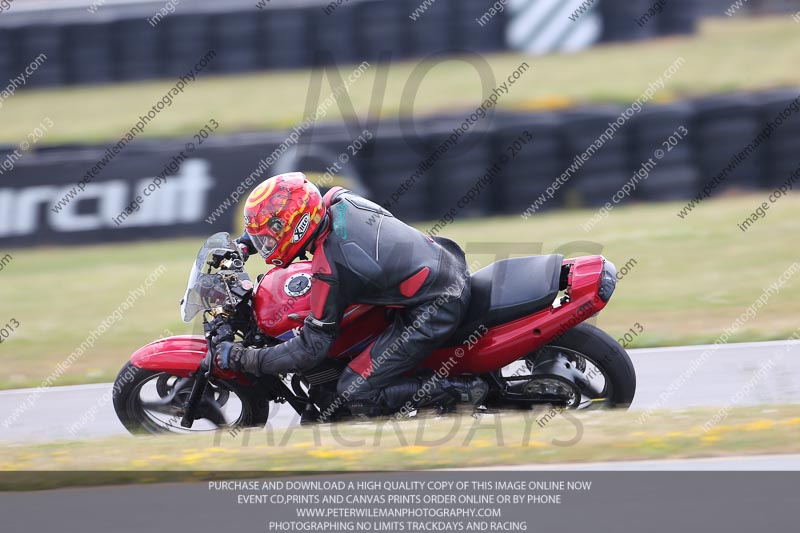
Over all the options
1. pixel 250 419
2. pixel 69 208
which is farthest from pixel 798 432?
pixel 69 208

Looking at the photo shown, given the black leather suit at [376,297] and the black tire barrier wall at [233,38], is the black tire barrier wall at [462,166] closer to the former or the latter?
the black leather suit at [376,297]

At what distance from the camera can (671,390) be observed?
6.32 m

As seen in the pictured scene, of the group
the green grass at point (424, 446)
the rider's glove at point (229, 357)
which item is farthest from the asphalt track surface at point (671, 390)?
the rider's glove at point (229, 357)

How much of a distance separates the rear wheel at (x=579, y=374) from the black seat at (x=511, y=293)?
0.89 ft

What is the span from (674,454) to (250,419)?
7.89 ft

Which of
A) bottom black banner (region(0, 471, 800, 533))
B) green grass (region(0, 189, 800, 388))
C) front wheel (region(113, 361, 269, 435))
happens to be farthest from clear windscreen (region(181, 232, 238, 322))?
green grass (region(0, 189, 800, 388))

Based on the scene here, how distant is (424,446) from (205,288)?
1.49 metres

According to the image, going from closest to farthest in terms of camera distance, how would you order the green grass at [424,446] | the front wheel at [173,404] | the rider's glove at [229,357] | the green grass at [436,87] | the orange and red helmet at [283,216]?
the green grass at [424,446]
the orange and red helmet at [283,216]
the rider's glove at [229,357]
the front wheel at [173,404]
the green grass at [436,87]

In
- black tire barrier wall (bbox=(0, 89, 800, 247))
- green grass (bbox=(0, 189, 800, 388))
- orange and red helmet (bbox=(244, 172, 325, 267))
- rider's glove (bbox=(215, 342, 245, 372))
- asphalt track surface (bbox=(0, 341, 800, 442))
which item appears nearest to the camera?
orange and red helmet (bbox=(244, 172, 325, 267))

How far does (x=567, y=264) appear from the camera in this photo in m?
5.48

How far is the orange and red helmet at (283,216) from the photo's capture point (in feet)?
16.4

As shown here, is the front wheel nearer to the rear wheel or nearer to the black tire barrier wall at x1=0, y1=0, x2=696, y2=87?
the rear wheel

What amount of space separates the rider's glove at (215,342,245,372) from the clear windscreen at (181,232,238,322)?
9.8 inches

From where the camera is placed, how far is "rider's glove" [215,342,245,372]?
527cm
